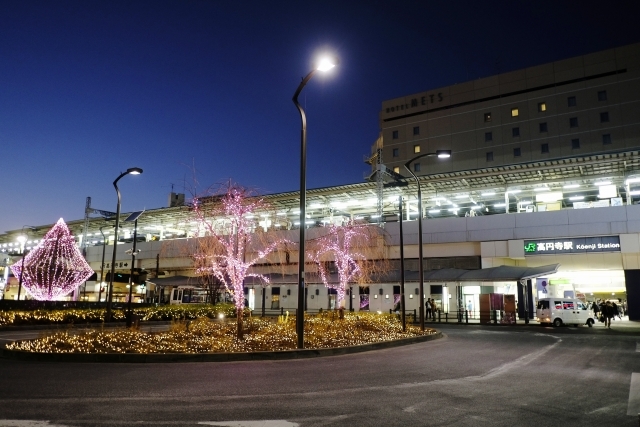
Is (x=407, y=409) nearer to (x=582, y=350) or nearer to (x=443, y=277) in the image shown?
(x=582, y=350)

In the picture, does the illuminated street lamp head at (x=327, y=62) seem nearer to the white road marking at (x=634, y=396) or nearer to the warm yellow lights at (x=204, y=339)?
the warm yellow lights at (x=204, y=339)

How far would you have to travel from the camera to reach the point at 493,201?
47.9 meters

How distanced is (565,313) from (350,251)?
541 inches

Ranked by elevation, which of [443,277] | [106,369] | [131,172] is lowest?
[106,369]

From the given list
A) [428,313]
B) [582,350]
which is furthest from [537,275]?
[582,350]

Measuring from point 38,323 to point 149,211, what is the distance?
106ft

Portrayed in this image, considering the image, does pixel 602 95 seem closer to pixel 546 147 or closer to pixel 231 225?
pixel 546 147

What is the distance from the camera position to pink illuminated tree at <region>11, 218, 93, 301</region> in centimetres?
3052

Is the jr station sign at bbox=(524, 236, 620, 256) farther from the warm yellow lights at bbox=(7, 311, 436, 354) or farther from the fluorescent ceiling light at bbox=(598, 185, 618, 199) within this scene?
the warm yellow lights at bbox=(7, 311, 436, 354)

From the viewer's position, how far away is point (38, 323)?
25875mm

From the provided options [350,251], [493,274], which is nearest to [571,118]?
[493,274]

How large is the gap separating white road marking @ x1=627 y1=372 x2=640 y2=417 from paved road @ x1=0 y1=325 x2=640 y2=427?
Answer: 0.01m

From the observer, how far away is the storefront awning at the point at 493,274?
108 feet

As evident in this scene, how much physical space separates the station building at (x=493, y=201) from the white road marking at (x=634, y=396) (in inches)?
591
